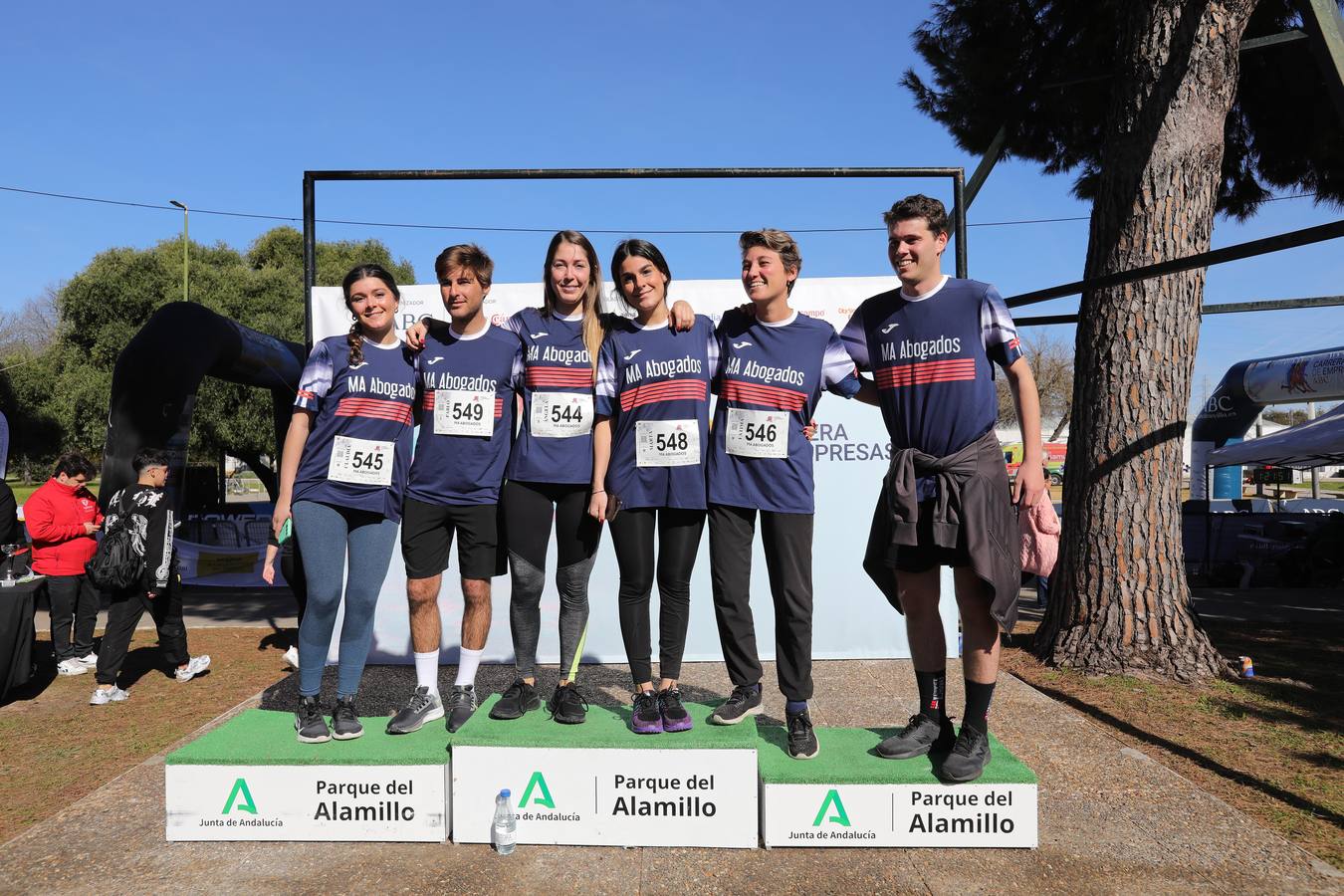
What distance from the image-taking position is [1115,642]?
18.2 ft

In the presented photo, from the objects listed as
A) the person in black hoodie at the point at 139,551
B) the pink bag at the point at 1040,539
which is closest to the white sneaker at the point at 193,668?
the person in black hoodie at the point at 139,551

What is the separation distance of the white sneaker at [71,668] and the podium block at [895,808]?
5780mm

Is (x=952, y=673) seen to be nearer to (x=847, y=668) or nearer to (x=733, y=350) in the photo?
(x=847, y=668)

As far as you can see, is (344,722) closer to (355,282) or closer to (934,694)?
(355,282)

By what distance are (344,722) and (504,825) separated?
2.58ft

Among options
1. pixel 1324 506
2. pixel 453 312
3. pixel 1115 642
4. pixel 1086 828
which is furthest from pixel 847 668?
pixel 1324 506

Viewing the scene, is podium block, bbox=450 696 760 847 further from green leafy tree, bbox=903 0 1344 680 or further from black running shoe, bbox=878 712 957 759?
green leafy tree, bbox=903 0 1344 680

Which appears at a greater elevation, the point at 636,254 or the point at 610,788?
the point at 636,254

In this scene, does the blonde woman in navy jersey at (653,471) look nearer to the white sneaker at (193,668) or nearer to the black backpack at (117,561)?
the black backpack at (117,561)

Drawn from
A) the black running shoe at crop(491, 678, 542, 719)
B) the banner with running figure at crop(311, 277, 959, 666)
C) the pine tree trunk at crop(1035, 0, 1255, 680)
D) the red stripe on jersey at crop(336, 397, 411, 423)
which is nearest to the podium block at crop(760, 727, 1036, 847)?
the black running shoe at crop(491, 678, 542, 719)

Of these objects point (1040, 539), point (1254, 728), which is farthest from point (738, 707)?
point (1254, 728)

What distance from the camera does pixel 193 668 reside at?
6.07 m

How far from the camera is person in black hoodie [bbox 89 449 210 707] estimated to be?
5422mm

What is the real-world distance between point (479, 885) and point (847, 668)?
11.9ft
